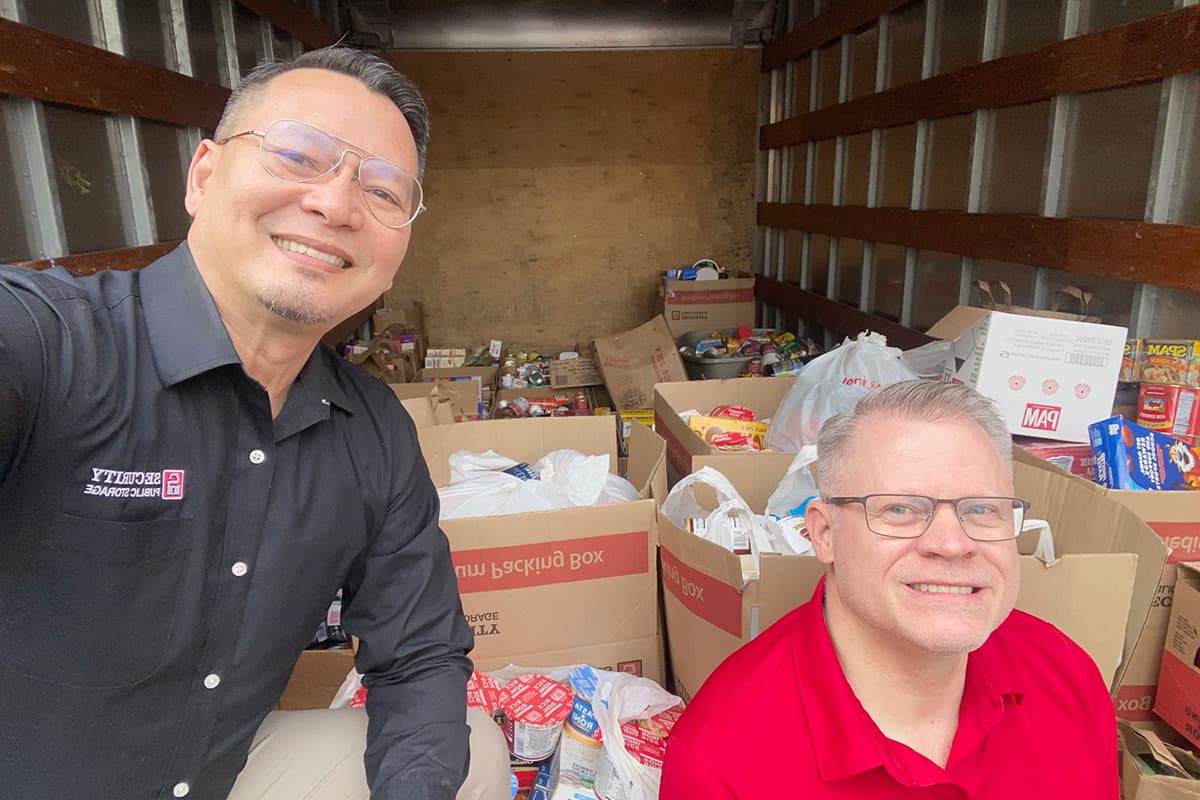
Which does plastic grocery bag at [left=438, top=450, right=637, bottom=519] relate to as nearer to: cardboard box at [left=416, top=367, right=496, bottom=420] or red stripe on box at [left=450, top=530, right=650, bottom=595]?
red stripe on box at [left=450, top=530, right=650, bottom=595]

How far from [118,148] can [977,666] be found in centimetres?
268

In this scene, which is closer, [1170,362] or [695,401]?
[1170,362]

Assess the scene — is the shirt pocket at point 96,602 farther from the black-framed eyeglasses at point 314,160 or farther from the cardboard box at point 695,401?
the cardboard box at point 695,401

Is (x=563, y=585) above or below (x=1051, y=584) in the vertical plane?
below

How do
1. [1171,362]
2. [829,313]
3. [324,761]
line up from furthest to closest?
1. [829,313]
2. [1171,362]
3. [324,761]

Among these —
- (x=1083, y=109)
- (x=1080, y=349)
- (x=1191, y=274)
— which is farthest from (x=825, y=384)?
(x=1083, y=109)

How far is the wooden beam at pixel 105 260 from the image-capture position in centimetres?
185

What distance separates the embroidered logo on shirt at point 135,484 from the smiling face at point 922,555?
2.80ft

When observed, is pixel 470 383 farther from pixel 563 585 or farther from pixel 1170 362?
pixel 1170 362

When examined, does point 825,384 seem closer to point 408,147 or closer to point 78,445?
point 408,147

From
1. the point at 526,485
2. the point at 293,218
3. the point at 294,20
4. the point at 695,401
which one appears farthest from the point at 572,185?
the point at 293,218

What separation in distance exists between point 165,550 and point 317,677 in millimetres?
991

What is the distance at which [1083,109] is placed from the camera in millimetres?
2398

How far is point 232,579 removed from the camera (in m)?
0.97
